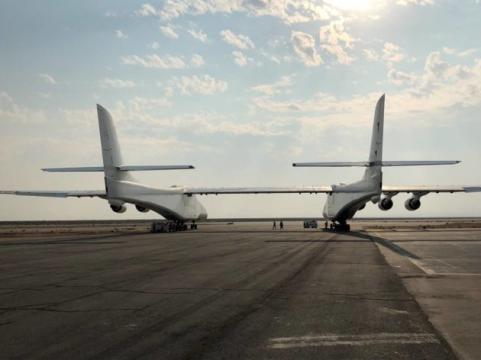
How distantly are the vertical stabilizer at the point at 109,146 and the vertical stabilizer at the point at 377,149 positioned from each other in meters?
22.3

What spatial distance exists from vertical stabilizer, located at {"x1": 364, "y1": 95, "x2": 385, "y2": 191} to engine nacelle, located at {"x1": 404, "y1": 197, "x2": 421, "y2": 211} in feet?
16.8

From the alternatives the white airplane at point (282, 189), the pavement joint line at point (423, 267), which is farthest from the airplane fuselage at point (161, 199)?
the pavement joint line at point (423, 267)

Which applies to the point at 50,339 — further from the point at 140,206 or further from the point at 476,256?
the point at 140,206

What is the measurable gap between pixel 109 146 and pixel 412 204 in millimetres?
27540

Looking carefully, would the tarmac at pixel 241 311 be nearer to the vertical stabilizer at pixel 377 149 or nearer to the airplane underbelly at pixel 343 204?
the vertical stabilizer at pixel 377 149

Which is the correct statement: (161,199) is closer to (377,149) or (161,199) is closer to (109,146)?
(109,146)

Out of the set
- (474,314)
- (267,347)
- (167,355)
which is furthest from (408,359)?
(474,314)

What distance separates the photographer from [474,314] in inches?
384

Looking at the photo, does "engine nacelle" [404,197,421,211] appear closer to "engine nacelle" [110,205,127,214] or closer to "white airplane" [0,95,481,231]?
"white airplane" [0,95,481,231]

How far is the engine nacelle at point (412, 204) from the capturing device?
46156 millimetres

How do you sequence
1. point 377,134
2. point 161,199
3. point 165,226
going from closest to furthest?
point 377,134 → point 161,199 → point 165,226

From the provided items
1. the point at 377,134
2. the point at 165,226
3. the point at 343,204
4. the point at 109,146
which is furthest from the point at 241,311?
the point at 165,226

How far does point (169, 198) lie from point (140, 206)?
5647 millimetres

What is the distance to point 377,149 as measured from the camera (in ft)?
142
